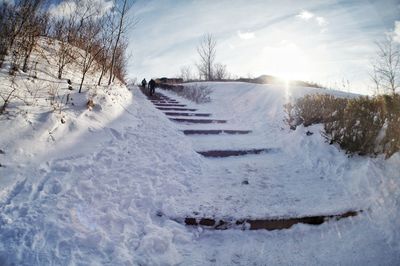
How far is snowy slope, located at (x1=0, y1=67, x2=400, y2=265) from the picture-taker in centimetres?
215

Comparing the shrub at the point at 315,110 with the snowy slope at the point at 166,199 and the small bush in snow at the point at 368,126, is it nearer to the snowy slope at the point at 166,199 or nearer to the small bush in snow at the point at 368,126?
the small bush in snow at the point at 368,126

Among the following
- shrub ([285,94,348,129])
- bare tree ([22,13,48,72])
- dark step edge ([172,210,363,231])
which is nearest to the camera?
dark step edge ([172,210,363,231])

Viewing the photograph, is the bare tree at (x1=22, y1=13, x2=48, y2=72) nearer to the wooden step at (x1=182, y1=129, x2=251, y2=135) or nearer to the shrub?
the wooden step at (x1=182, y1=129, x2=251, y2=135)

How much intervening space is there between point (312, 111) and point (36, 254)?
197 inches

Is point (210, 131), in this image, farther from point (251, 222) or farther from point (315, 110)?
point (251, 222)

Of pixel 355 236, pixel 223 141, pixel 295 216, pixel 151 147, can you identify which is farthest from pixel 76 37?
pixel 355 236

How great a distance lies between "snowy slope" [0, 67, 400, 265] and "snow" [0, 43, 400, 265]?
12 millimetres

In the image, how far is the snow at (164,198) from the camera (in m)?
2.16

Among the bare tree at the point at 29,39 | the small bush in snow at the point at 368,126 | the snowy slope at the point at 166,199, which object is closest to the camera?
the snowy slope at the point at 166,199

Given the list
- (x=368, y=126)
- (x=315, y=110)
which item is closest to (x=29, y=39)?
(x=315, y=110)

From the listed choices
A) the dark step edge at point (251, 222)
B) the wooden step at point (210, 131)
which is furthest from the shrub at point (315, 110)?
the dark step edge at point (251, 222)

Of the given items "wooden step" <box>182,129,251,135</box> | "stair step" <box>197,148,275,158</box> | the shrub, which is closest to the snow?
"stair step" <box>197,148,275,158</box>

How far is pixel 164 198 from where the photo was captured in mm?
3031

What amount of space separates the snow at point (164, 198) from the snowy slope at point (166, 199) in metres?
0.01
